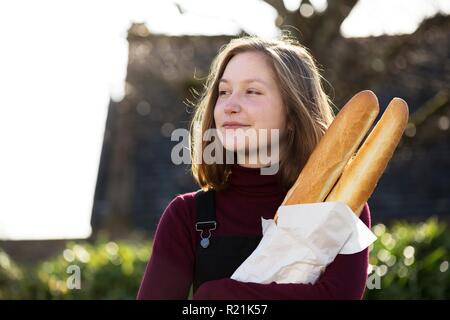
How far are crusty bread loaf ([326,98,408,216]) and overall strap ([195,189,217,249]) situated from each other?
0.35m

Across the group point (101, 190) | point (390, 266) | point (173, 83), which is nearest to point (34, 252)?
point (101, 190)

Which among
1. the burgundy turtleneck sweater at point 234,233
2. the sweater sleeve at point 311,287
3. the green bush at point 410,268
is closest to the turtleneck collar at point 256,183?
the burgundy turtleneck sweater at point 234,233

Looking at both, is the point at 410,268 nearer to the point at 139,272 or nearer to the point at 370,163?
the point at 139,272

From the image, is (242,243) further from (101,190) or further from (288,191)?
(101,190)

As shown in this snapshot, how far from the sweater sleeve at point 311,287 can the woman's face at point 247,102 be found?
0.44m

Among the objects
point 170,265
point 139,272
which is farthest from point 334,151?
point 139,272

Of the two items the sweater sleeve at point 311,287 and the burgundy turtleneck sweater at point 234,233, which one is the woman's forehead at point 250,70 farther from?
the sweater sleeve at point 311,287

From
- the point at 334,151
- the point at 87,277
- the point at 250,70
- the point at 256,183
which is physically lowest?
the point at 87,277

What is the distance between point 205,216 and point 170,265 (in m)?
0.17

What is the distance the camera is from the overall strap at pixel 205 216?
236 centimetres

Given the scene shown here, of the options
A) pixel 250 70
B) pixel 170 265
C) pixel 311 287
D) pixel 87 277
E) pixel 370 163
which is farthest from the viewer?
pixel 87 277

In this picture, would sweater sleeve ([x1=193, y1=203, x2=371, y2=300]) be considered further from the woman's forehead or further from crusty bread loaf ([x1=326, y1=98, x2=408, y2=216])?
the woman's forehead

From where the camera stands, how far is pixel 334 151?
88.2 inches

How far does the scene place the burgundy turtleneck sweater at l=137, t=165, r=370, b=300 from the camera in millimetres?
2131
